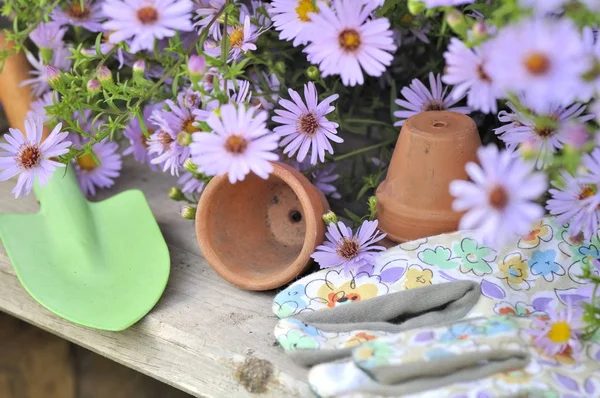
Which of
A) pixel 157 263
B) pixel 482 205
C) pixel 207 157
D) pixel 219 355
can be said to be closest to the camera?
pixel 482 205

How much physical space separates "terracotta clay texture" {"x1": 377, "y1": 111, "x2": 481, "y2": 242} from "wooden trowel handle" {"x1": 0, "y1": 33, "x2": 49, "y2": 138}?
1.71 feet

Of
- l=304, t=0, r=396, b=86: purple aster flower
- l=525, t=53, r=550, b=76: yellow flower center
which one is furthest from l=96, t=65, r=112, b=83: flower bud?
l=525, t=53, r=550, b=76: yellow flower center

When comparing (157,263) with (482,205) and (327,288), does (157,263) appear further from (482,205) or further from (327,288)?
(482,205)

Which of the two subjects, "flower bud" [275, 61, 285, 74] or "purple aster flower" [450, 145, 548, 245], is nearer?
"purple aster flower" [450, 145, 548, 245]

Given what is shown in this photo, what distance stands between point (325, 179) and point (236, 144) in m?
0.29

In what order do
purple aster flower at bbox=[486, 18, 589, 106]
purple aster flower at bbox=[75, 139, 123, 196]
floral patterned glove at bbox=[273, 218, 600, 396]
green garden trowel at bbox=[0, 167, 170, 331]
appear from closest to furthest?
purple aster flower at bbox=[486, 18, 589, 106], floral patterned glove at bbox=[273, 218, 600, 396], green garden trowel at bbox=[0, 167, 170, 331], purple aster flower at bbox=[75, 139, 123, 196]

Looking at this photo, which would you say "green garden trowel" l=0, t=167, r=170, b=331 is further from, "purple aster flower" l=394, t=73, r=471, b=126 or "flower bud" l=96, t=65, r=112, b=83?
"purple aster flower" l=394, t=73, r=471, b=126

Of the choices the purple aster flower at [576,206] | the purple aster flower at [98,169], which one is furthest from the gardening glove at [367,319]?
the purple aster flower at [98,169]

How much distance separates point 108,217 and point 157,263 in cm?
14

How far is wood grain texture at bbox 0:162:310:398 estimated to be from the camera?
2.43 ft

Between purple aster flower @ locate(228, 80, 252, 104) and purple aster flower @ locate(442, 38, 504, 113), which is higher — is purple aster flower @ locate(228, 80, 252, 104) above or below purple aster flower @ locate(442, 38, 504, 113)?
below

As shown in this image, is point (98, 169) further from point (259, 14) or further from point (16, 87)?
point (259, 14)

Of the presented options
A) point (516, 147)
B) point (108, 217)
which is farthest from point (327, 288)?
point (108, 217)

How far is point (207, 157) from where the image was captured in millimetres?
658
